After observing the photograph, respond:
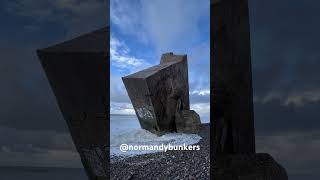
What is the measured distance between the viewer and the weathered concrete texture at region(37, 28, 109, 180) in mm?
9984

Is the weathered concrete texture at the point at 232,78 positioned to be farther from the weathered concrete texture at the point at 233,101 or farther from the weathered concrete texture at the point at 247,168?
the weathered concrete texture at the point at 247,168

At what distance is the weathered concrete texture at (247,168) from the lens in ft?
29.5

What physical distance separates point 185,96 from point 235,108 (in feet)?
3.45

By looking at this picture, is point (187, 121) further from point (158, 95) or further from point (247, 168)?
point (247, 168)

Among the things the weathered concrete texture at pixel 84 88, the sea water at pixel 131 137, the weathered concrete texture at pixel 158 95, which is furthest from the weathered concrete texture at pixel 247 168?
the weathered concrete texture at pixel 84 88

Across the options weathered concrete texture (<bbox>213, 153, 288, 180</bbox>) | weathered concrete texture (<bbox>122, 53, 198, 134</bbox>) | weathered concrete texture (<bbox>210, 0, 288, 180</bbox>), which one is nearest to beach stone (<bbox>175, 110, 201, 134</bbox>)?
weathered concrete texture (<bbox>122, 53, 198, 134</bbox>)

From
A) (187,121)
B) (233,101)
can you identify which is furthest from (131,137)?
(233,101)

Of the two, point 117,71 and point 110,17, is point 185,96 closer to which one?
point 117,71

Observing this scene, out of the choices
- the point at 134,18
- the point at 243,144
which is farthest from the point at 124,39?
the point at 243,144

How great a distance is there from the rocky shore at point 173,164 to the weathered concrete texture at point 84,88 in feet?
3.48

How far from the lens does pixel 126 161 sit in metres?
8.91

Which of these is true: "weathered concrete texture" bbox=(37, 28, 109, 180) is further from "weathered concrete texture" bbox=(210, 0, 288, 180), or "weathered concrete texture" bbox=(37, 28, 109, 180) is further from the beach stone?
"weathered concrete texture" bbox=(210, 0, 288, 180)

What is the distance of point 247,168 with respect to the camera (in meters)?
9.20

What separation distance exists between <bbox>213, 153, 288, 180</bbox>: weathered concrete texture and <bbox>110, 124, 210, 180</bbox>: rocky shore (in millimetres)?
309
